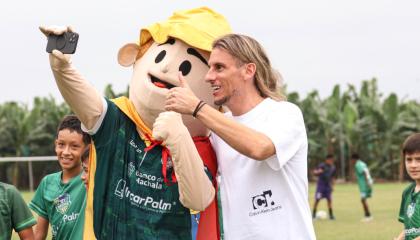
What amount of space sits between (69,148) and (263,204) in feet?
7.82

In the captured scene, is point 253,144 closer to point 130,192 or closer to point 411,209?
Answer: point 130,192

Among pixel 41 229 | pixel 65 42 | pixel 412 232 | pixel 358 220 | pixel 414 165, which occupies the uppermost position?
pixel 65 42

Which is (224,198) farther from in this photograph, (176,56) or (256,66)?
(176,56)

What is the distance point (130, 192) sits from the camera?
458 centimetres

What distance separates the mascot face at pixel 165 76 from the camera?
4801 millimetres

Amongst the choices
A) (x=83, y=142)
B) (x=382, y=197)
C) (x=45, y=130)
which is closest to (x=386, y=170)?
(x=382, y=197)

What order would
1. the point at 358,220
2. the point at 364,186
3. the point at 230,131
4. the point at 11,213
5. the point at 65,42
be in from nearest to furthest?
1. the point at 230,131
2. the point at 65,42
3. the point at 11,213
4. the point at 358,220
5. the point at 364,186

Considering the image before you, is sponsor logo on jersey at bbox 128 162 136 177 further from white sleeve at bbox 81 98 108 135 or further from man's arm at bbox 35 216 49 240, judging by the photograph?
man's arm at bbox 35 216 49 240

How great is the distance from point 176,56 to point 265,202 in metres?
1.28

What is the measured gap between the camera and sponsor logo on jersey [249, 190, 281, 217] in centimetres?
406

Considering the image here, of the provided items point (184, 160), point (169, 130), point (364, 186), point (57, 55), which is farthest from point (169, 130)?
point (364, 186)

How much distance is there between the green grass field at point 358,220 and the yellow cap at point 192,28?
7533 mm

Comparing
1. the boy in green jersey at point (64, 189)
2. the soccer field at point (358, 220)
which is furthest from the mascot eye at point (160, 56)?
the soccer field at point (358, 220)

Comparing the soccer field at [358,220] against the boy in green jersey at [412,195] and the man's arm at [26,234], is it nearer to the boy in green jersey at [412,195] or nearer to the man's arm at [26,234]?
the boy in green jersey at [412,195]
